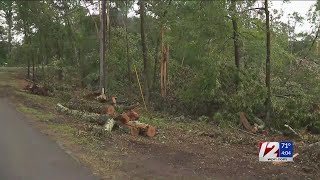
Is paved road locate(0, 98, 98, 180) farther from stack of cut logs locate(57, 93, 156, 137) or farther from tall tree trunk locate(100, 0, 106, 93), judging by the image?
tall tree trunk locate(100, 0, 106, 93)

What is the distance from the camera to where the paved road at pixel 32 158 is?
7.89 m

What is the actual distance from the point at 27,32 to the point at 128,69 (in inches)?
312

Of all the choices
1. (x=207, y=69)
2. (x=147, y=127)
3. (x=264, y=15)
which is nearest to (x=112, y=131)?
(x=147, y=127)

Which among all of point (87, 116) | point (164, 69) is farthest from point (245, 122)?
point (164, 69)

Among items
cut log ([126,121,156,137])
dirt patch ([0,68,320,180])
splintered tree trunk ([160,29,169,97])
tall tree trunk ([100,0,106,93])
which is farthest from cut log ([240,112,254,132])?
tall tree trunk ([100,0,106,93])

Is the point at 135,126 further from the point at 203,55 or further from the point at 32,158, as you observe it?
the point at 203,55

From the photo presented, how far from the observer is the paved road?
789 cm

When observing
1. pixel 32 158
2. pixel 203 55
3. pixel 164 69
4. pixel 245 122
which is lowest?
pixel 245 122

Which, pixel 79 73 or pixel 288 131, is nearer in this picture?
pixel 288 131

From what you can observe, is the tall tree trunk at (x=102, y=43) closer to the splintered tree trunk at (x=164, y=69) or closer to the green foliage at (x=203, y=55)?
the green foliage at (x=203, y=55)

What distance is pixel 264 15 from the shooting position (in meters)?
15.7

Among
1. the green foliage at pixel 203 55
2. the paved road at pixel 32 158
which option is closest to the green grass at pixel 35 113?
the paved road at pixel 32 158

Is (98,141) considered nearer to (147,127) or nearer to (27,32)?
(147,127)

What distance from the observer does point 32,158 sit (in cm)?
926
